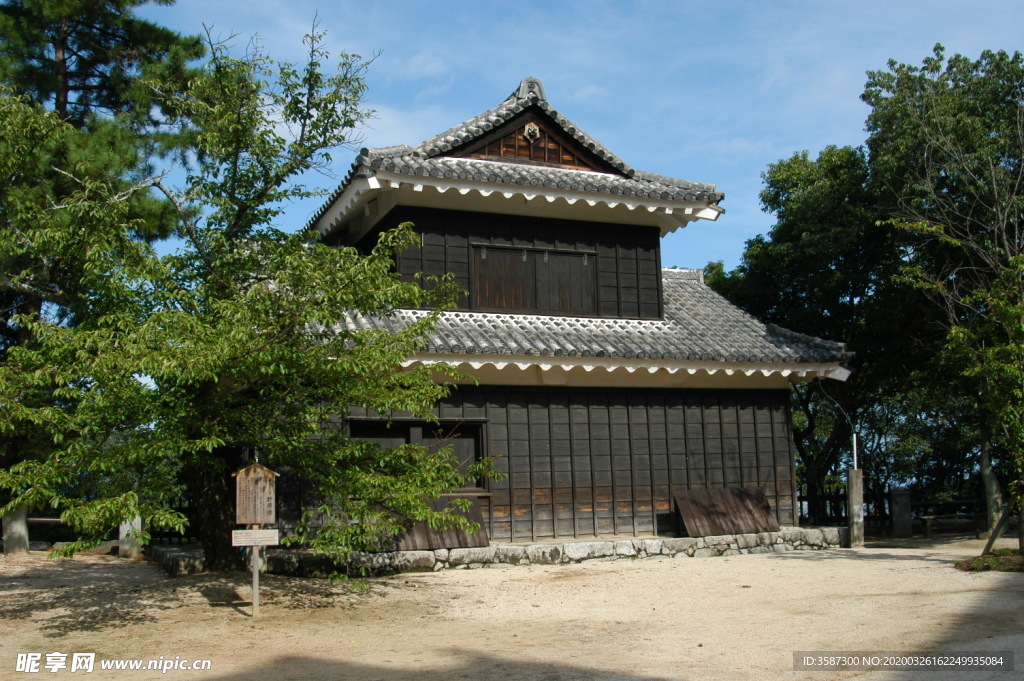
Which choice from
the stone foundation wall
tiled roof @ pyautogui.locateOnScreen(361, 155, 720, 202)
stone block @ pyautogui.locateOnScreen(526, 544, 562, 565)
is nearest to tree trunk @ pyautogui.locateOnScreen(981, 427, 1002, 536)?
the stone foundation wall

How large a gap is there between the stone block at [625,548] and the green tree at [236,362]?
389 cm

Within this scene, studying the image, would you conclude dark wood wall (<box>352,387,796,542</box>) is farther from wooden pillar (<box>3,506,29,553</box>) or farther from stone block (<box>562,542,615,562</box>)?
wooden pillar (<box>3,506,29,553</box>)

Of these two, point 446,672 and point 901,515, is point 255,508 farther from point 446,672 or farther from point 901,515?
point 901,515

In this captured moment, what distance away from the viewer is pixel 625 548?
12.7 meters

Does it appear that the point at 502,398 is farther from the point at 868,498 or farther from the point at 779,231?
the point at 868,498

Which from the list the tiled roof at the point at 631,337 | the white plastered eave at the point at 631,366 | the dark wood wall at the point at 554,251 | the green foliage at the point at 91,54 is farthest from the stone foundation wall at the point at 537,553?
the green foliage at the point at 91,54

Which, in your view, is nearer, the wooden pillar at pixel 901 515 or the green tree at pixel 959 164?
the green tree at pixel 959 164

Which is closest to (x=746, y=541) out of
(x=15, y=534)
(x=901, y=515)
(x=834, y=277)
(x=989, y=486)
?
(x=989, y=486)

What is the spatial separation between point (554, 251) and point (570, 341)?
2.02 m

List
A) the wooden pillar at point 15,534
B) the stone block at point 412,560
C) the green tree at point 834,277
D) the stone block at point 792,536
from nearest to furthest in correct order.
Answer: the stone block at point 412,560 → the stone block at point 792,536 → the wooden pillar at point 15,534 → the green tree at point 834,277

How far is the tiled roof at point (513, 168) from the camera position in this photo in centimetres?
1270

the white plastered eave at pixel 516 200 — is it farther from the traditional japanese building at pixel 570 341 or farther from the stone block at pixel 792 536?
the stone block at pixel 792 536

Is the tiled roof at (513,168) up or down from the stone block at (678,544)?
up

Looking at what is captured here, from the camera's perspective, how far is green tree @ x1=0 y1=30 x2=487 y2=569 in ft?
24.7
